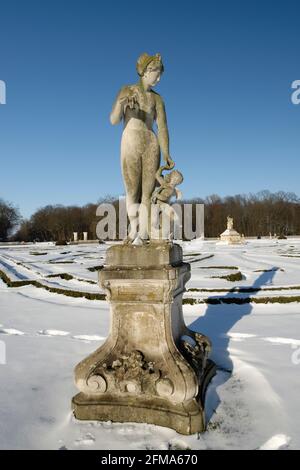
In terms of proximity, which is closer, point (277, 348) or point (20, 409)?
point (20, 409)

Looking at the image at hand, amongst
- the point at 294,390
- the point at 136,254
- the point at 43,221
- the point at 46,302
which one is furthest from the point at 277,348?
the point at 43,221

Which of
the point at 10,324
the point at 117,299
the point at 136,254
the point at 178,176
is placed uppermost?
the point at 178,176

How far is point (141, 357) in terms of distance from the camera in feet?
14.0

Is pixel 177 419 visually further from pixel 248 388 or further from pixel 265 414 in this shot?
pixel 248 388

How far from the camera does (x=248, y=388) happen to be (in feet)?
15.9

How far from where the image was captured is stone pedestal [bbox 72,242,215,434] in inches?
159

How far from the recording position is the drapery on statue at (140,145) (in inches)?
181

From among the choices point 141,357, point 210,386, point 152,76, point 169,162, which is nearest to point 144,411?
point 141,357

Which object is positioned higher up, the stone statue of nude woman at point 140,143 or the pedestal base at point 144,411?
the stone statue of nude woman at point 140,143

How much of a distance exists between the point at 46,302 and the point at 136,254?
751 centimetres

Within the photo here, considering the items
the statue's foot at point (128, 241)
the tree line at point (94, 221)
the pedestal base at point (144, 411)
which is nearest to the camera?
the pedestal base at point (144, 411)

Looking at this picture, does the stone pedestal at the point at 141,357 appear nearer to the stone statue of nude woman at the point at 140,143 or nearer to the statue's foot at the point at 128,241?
the statue's foot at the point at 128,241

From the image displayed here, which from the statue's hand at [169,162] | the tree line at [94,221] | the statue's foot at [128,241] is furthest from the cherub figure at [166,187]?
the tree line at [94,221]

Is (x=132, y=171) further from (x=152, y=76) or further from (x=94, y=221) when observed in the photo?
(x=94, y=221)
